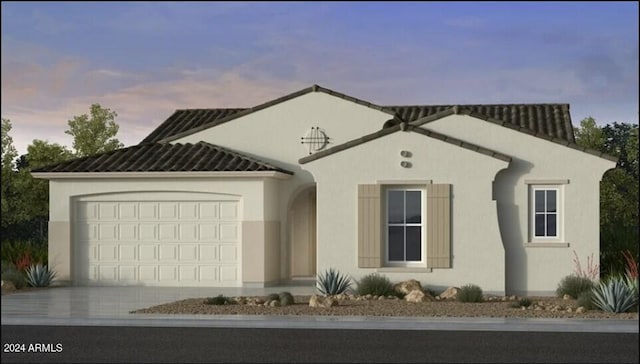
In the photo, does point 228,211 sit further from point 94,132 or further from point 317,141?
point 94,132

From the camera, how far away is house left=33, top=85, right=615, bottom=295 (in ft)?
81.5

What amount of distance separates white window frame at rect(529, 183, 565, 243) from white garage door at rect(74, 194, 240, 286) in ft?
25.7

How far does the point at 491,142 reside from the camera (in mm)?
25547

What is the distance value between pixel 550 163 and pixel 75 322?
12319 mm

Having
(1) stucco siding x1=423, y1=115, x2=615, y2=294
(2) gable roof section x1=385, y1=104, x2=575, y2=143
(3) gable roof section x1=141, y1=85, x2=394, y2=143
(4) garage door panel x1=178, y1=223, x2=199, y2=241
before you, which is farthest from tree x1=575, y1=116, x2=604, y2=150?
(4) garage door panel x1=178, y1=223, x2=199, y2=241

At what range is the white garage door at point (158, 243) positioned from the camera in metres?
27.7

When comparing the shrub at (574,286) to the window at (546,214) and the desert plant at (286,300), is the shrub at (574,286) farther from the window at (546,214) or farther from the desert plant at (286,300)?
the desert plant at (286,300)

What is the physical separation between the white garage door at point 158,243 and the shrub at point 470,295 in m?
7.09

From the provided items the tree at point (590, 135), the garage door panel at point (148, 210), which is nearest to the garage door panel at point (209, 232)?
the garage door panel at point (148, 210)

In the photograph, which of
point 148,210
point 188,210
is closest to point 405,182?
point 188,210

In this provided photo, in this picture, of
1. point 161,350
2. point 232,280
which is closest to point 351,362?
point 161,350

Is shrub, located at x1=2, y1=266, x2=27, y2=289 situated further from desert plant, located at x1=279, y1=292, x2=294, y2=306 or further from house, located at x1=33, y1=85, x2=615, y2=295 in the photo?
desert plant, located at x1=279, y1=292, x2=294, y2=306

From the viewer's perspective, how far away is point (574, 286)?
23891mm

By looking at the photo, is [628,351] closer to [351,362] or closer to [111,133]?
[351,362]
